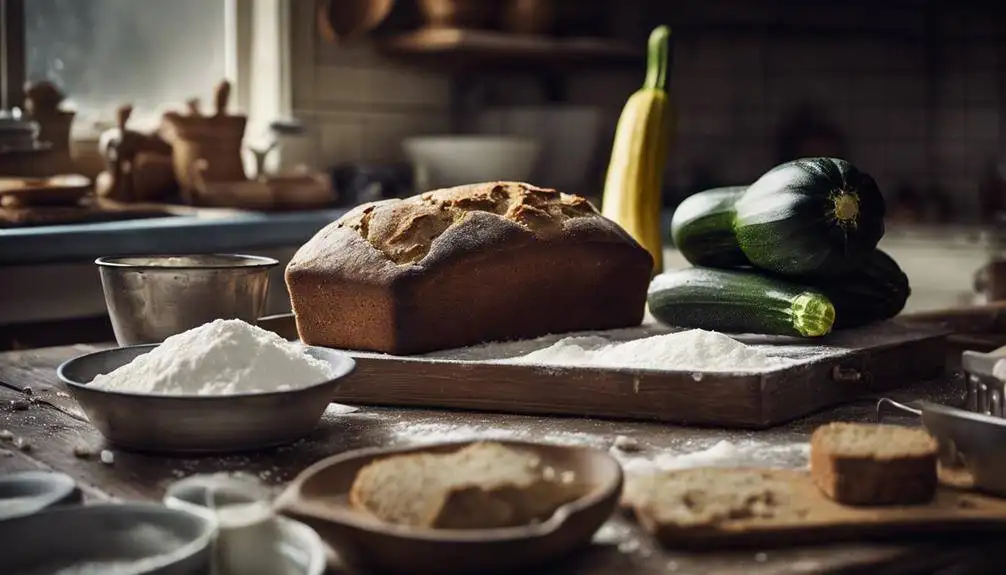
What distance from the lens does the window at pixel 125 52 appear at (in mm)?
3414

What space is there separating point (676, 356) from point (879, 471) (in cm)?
41

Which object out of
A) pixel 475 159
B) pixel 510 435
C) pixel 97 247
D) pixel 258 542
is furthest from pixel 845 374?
pixel 475 159

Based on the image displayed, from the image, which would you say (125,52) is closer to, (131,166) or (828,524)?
(131,166)

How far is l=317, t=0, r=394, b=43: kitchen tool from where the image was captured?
3.78 metres

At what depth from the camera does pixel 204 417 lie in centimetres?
110

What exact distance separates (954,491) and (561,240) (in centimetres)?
70

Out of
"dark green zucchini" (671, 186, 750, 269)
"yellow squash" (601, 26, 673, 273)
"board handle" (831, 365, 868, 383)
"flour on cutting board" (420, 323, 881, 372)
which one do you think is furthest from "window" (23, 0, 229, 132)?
"board handle" (831, 365, 868, 383)

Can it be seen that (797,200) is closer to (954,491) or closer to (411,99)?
(954,491)

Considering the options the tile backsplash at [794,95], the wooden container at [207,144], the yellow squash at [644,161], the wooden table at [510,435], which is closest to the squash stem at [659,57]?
the yellow squash at [644,161]

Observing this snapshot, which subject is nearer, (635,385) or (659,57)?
(635,385)

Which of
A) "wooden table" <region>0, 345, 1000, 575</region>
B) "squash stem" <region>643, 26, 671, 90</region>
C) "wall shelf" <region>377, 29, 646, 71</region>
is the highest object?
"wall shelf" <region>377, 29, 646, 71</region>

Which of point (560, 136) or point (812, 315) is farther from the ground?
point (560, 136)

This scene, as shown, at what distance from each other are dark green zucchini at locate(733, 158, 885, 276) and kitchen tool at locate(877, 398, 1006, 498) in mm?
479

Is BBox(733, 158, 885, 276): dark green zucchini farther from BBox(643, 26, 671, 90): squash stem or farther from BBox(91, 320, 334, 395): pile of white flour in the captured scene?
BBox(91, 320, 334, 395): pile of white flour
